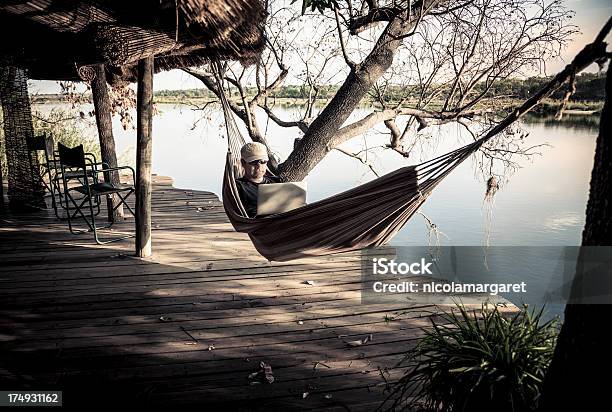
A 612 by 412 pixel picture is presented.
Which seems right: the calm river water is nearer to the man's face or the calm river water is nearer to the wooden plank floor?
the wooden plank floor

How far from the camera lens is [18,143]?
5.49 m

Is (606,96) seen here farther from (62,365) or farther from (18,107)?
(18,107)

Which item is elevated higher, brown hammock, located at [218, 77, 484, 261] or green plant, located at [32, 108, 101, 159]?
green plant, located at [32, 108, 101, 159]

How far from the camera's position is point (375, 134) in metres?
5.88

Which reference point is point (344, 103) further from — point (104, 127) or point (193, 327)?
point (193, 327)

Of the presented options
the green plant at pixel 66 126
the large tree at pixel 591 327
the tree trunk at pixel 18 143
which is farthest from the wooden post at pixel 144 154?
the green plant at pixel 66 126

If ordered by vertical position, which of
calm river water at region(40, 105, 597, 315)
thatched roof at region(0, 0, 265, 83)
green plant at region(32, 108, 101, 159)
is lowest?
calm river water at region(40, 105, 597, 315)

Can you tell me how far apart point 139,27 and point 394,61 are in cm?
286

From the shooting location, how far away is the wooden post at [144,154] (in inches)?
145

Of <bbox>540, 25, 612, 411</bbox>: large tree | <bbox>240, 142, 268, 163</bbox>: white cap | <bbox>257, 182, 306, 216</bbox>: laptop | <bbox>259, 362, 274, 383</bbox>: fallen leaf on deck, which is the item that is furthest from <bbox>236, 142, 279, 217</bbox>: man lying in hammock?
<bbox>540, 25, 612, 411</bbox>: large tree

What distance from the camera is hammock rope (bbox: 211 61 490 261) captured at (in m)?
2.35

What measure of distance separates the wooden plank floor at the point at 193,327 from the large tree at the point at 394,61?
1623mm

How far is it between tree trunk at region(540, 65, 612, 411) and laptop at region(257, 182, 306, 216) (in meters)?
1.82

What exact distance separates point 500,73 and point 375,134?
152 cm
